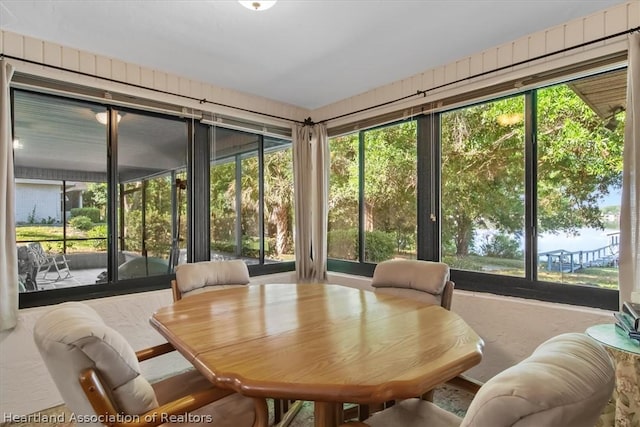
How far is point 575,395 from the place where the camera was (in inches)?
24.7

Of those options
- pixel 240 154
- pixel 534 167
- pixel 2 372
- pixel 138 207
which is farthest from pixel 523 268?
pixel 2 372

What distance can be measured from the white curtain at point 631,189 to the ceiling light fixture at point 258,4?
6.62 ft

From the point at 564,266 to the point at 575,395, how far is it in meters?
1.95

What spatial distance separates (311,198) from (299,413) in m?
2.16

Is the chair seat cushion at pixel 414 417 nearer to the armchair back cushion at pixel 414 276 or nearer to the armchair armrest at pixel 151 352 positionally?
the armchair back cushion at pixel 414 276

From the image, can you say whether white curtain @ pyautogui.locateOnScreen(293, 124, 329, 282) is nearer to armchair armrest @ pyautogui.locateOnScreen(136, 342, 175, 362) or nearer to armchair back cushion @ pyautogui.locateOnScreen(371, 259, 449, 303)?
armchair back cushion @ pyautogui.locateOnScreen(371, 259, 449, 303)

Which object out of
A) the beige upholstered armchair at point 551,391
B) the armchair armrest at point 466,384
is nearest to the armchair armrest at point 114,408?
the beige upholstered armchair at point 551,391

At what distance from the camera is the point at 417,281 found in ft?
6.80

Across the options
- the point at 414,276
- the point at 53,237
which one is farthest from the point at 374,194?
the point at 53,237

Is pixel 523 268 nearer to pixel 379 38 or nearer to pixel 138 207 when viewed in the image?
pixel 379 38

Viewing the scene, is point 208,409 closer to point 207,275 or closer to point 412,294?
point 207,275

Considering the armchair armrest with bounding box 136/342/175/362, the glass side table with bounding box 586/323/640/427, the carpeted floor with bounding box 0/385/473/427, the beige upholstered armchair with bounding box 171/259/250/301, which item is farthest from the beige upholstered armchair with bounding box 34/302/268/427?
the glass side table with bounding box 586/323/640/427

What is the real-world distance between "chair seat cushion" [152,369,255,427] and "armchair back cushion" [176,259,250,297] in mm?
737

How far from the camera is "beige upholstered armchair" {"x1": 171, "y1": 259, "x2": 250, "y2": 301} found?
216 cm
